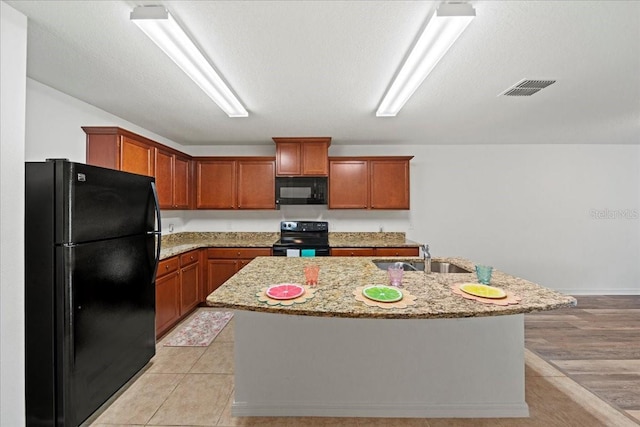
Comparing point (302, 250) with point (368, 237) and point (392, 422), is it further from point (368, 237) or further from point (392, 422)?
point (392, 422)

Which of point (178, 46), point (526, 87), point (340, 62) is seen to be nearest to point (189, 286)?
point (178, 46)

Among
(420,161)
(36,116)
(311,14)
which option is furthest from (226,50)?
(420,161)

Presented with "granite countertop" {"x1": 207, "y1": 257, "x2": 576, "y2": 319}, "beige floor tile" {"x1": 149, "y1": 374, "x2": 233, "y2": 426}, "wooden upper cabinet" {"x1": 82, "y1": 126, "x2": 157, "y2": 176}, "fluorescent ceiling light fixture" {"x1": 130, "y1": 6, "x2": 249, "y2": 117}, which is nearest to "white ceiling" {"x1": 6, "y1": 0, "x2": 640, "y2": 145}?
"fluorescent ceiling light fixture" {"x1": 130, "y1": 6, "x2": 249, "y2": 117}

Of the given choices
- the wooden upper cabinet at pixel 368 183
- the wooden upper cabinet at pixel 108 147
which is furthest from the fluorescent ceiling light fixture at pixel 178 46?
the wooden upper cabinet at pixel 368 183

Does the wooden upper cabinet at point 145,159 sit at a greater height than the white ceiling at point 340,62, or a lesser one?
lesser

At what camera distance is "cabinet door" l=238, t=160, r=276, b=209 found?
4.34 m

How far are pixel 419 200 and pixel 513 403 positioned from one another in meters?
3.16

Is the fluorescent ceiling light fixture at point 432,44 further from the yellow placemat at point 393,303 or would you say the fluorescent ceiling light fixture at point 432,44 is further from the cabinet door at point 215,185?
the cabinet door at point 215,185

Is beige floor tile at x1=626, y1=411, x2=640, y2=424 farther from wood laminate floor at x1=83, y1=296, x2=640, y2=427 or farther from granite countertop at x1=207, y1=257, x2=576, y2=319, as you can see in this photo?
granite countertop at x1=207, y1=257, x2=576, y2=319

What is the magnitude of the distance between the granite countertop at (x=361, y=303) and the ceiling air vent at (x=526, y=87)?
1613 mm

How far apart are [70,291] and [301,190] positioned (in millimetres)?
2899

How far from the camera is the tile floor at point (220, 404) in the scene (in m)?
1.86

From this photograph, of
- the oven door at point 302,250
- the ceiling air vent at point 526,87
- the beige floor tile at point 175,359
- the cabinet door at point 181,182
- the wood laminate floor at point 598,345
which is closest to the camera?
the wood laminate floor at point 598,345

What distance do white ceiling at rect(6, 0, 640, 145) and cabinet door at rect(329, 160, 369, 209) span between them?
2.68 feet
